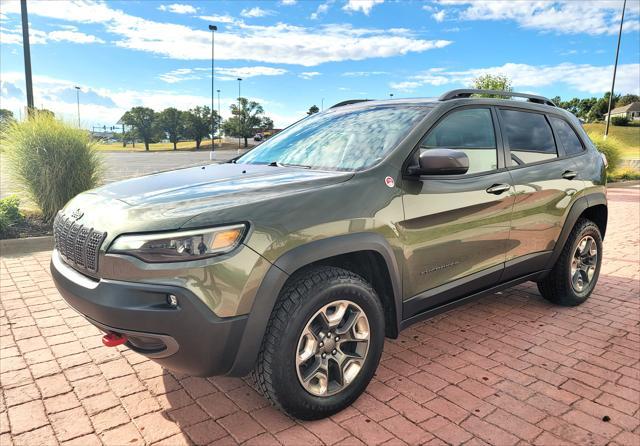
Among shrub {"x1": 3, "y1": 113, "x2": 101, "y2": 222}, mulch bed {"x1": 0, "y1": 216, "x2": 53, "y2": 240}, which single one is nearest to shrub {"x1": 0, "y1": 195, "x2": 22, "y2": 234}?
mulch bed {"x1": 0, "y1": 216, "x2": 53, "y2": 240}

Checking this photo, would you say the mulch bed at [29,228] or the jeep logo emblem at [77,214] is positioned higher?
the jeep logo emblem at [77,214]

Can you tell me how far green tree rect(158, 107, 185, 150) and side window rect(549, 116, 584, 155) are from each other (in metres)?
70.0

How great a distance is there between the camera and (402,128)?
304cm

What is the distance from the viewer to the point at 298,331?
2318mm

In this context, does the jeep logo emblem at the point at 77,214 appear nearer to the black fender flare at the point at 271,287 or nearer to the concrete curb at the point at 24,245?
the black fender flare at the point at 271,287

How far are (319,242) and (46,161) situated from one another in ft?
21.6

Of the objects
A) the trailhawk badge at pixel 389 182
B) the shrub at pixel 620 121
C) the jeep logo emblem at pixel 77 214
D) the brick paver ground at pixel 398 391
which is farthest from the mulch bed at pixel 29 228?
the shrub at pixel 620 121

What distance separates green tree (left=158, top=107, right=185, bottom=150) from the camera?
228ft

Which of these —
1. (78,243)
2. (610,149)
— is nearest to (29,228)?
(78,243)

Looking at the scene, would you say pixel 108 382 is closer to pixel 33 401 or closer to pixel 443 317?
pixel 33 401

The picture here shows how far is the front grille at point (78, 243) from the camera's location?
2275 millimetres

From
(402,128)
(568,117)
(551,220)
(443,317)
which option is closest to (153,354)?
(402,128)

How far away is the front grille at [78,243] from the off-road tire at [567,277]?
377cm

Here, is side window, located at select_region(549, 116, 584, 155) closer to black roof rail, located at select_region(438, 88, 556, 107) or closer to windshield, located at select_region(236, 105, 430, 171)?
black roof rail, located at select_region(438, 88, 556, 107)
